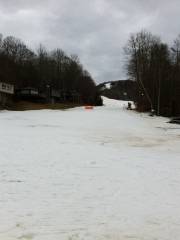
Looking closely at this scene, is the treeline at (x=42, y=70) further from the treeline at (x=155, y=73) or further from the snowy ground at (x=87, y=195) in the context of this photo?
the snowy ground at (x=87, y=195)

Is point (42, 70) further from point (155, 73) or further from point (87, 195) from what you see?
point (87, 195)

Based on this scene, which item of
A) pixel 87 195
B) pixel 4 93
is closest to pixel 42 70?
pixel 4 93

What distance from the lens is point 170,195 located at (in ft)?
23.9

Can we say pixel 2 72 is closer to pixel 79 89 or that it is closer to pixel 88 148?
pixel 79 89

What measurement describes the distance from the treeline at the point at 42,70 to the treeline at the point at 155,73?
57.9ft

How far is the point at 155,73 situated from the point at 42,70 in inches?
1040

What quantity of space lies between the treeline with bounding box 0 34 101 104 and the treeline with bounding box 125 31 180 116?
17660mm

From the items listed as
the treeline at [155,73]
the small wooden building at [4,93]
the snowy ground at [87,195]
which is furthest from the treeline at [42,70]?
the snowy ground at [87,195]

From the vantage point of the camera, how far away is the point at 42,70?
69.0m

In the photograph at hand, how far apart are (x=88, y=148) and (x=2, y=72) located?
41.0 m

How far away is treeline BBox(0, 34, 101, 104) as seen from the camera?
5728cm

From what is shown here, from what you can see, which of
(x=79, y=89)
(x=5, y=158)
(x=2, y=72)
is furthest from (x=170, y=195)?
(x=79, y=89)

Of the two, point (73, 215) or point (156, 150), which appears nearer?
point (73, 215)

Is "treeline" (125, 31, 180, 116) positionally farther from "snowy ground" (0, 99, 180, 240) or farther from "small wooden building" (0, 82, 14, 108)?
"snowy ground" (0, 99, 180, 240)
